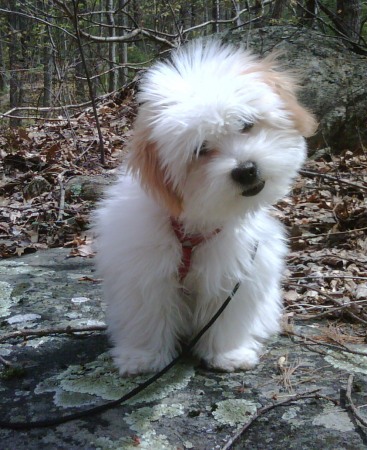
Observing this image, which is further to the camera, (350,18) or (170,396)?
(350,18)

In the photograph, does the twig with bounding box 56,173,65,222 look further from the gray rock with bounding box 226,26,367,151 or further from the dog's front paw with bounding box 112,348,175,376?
the gray rock with bounding box 226,26,367,151

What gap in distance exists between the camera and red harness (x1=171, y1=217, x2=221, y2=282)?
234 cm

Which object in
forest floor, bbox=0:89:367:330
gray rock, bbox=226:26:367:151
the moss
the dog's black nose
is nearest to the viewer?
the moss

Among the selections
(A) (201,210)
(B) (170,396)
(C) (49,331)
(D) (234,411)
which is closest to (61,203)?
(C) (49,331)

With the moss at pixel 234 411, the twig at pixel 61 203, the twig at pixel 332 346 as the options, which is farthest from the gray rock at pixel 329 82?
the moss at pixel 234 411

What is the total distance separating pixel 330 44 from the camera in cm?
692

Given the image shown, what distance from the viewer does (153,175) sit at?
2213 mm

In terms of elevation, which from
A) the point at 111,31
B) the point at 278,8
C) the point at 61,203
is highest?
the point at 278,8

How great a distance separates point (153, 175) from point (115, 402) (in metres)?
0.87

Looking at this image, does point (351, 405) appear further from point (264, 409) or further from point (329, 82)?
point (329, 82)

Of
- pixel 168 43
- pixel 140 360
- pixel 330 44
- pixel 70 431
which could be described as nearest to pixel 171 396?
pixel 140 360

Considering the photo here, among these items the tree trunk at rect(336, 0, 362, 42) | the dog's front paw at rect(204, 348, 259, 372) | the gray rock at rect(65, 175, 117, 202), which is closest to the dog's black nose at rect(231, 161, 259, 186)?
the dog's front paw at rect(204, 348, 259, 372)

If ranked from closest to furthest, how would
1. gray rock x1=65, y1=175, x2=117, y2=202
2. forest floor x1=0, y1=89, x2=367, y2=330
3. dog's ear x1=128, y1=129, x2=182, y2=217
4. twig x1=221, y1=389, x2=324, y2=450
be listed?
twig x1=221, y1=389, x2=324, y2=450, dog's ear x1=128, y1=129, x2=182, y2=217, forest floor x1=0, y1=89, x2=367, y2=330, gray rock x1=65, y1=175, x2=117, y2=202

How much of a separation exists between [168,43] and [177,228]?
635 centimetres
